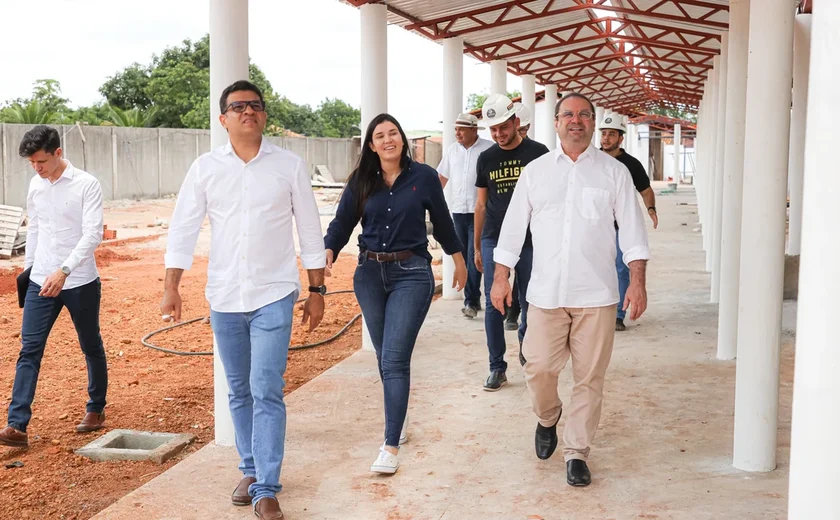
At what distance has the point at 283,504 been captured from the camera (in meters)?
4.50

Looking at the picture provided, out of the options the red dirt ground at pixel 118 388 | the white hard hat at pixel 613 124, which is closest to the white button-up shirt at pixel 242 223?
the red dirt ground at pixel 118 388

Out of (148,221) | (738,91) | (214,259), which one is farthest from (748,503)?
(148,221)

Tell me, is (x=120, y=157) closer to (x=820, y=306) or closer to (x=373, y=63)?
(x=373, y=63)

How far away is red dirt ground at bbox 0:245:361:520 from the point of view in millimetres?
5133

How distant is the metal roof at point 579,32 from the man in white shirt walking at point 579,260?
4082mm

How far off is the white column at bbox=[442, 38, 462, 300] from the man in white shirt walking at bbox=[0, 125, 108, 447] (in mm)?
4995

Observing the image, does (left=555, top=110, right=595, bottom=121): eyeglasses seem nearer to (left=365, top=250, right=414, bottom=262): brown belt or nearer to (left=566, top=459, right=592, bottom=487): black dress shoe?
(left=365, top=250, right=414, bottom=262): brown belt

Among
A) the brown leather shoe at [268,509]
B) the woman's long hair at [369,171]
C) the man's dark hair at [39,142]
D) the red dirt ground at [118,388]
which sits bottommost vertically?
the red dirt ground at [118,388]

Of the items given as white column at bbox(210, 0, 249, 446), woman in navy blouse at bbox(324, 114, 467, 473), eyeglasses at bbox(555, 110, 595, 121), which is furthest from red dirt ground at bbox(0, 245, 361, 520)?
eyeglasses at bbox(555, 110, 595, 121)

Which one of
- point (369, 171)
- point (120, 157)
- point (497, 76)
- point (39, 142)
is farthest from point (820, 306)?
point (120, 157)

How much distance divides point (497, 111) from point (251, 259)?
2.90 metres

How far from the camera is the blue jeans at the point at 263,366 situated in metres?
4.23

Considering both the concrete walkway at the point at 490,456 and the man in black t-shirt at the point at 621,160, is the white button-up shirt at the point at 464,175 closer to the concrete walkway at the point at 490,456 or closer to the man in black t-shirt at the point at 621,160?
the man in black t-shirt at the point at 621,160

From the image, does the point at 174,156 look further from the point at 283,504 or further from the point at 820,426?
the point at 820,426
